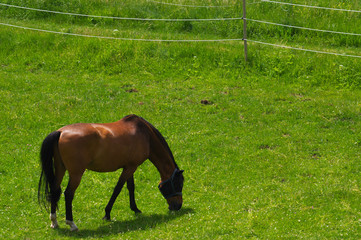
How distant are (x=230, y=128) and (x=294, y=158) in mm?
2041

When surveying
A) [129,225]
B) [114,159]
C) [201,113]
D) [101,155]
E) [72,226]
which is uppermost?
[101,155]

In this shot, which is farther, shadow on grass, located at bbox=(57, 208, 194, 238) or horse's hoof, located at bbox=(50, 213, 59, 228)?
horse's hoof, located at bbox=(50, 213, 59, 228)

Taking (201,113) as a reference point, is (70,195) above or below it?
above

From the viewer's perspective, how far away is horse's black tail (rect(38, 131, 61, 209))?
892cm

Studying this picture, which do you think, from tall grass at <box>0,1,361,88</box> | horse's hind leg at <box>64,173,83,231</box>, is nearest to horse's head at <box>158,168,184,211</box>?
horse's hind leg at <box>64,173,83,231</box>

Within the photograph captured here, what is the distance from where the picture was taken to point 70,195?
30.1 feet

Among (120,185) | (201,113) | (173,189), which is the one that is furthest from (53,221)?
(201,113)

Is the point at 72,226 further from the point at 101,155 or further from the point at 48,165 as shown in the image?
the point at 101,155

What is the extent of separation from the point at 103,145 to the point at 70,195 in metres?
0.96

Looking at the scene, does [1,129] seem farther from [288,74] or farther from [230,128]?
[288,74]

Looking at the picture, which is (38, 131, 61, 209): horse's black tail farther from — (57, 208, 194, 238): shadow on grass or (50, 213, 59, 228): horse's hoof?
(57, 208, 194, 238): shadow on grass

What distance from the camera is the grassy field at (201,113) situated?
9766mm

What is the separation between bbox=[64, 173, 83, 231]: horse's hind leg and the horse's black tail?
194 mm

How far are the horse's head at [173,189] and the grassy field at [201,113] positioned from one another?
26 cm
